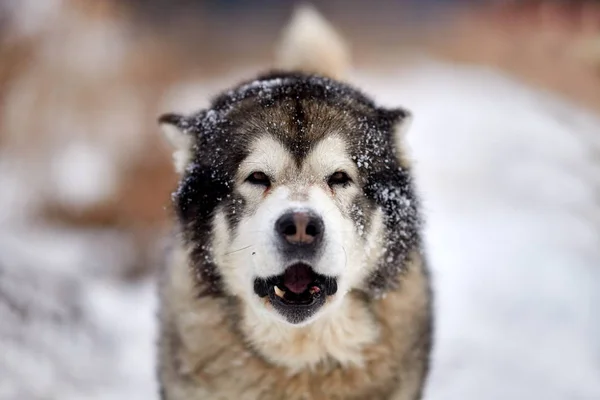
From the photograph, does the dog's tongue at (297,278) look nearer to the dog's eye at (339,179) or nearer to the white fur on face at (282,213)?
the white fur on face at (282,213)

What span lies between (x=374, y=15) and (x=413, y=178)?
686 centimetres

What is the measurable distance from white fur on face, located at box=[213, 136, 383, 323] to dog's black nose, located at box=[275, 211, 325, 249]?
30 millimetres

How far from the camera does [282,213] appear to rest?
2.23 meters

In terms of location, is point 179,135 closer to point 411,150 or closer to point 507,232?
point 411,150

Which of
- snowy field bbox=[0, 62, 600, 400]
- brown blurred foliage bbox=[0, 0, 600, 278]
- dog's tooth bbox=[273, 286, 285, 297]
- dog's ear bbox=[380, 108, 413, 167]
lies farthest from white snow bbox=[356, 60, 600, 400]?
dog's tooth bbox=[273, 286, 285, 297]

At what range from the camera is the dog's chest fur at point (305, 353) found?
109 inches

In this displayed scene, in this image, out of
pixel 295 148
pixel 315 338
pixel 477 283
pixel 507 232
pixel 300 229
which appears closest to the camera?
pixel 300 229

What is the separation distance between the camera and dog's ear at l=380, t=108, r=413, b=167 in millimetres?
2957

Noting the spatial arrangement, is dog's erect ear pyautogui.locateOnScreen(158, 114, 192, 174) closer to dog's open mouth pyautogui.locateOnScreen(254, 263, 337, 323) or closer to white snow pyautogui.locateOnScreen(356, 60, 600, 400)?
dog's open mouth pyautogui.locateOnScreen(254, 263, 337, 323)

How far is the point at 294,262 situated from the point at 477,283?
3.62 metres

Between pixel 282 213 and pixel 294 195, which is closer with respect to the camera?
pixel 282 213

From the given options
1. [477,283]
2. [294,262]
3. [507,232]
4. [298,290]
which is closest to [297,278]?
[298,290]

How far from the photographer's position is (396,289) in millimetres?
2908

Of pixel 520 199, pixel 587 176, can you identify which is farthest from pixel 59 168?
pixel 587 176
